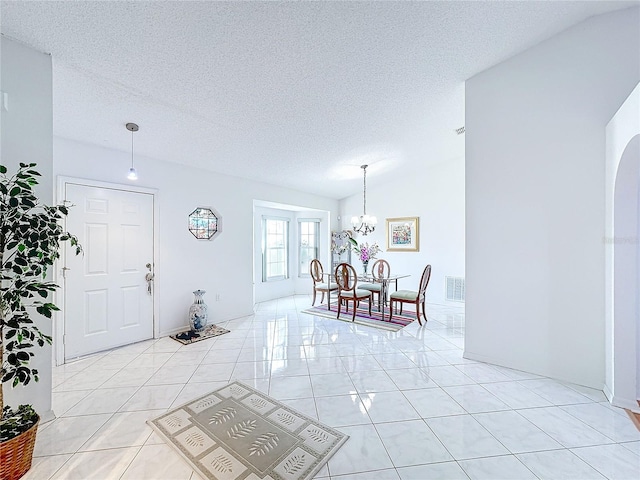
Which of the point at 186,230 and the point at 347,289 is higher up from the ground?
the point at 186,230

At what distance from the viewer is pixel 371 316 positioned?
4.70 m

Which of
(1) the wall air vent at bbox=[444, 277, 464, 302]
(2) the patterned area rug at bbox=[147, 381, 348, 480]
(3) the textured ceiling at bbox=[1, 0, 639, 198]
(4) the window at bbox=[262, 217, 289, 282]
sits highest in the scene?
(3) the textured ceiling at bbox=[1, 0, 639, 198]

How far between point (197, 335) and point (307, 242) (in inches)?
144

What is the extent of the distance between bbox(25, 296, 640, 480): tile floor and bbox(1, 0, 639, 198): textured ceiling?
2540 millimetres

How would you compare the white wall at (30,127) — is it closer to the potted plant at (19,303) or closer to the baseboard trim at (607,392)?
the potted plant at (19,303)

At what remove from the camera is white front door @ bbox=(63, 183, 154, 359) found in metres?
3.03

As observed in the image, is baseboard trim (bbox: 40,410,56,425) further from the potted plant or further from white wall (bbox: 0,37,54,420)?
the potted plant

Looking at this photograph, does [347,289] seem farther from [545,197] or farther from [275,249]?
[545,197]

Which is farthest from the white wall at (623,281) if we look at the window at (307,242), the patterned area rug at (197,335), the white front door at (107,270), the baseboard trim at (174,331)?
the window at (307,242)

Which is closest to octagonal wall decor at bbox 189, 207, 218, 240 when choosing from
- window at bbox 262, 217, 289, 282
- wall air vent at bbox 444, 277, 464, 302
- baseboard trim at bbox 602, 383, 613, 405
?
window at bbox 262, 217, 289, 282

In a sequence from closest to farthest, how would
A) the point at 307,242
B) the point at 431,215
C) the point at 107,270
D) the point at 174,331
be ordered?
the point at 107,270, the point at 174,331, the point at 431,215, the point at 307,242

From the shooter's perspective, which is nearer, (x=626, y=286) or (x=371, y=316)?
(x=626, y=286)

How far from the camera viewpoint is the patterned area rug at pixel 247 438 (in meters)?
1.57

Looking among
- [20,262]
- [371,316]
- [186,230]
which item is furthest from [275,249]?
[20,262]
